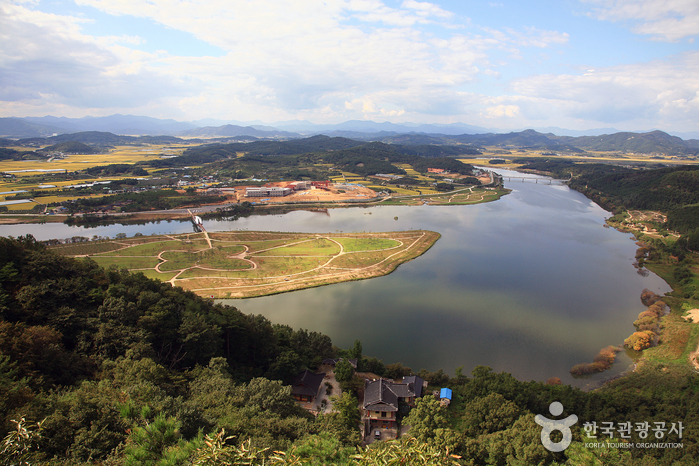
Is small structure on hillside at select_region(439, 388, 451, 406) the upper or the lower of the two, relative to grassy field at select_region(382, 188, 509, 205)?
lower

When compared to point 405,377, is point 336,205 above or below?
above

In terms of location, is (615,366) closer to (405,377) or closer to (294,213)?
(405,377)

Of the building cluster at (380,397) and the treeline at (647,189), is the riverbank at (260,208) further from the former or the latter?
the building cluster at (380,397)

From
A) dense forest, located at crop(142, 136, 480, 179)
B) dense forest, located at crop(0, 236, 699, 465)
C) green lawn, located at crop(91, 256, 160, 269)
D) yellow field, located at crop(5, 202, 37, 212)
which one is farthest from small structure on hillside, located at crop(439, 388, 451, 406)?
dense forest, located at crop(142, 136, 480, 179)

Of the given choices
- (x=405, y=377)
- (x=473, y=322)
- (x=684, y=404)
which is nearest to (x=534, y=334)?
(x=473, y=322)

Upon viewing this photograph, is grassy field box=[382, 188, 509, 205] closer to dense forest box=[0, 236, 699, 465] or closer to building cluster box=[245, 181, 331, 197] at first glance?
building cluster box=[245, 181, 331, 197]

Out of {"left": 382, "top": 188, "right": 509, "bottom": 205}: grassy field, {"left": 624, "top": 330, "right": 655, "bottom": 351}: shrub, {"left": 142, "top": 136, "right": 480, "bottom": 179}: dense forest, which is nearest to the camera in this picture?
{"left": 624, "top": 330, "right": 655, "bottom": 351}: shrub
